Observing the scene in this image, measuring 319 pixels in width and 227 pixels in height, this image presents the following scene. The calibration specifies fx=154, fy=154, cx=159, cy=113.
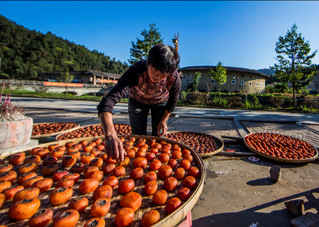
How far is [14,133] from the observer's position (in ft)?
8.64

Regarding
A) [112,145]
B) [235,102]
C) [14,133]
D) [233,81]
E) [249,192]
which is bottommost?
[249,192]

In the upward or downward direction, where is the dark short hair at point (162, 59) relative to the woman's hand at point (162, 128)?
upward

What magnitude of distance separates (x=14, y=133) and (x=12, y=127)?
11cm

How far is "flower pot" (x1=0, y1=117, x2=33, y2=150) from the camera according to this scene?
2516 mm

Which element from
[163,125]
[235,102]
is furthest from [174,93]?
[235,102]

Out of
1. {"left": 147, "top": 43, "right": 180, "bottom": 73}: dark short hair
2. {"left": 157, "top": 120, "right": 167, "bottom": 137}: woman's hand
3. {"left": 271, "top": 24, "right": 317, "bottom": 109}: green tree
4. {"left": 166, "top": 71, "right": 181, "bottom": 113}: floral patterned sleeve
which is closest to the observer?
{"left": 147, "top": 43, "right": 180, "bottom": 73}: dark short hair

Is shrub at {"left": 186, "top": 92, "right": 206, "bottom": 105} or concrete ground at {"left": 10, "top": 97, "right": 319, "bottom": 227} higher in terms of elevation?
shrub at {"left": 186, "top": 92, "right": 206, "bottom": 105}

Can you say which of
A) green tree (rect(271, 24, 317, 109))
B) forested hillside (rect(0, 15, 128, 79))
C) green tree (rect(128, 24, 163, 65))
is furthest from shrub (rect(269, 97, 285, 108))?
forested hillside (rect(0, 15, 128, 79))

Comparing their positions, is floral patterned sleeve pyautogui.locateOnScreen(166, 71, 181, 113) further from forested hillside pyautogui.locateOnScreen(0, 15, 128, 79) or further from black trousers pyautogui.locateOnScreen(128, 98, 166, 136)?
forested hillside pyautogui.locateOnScreen(0, 15, 128, 79)

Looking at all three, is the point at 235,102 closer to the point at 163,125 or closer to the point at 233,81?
the point at 163,125

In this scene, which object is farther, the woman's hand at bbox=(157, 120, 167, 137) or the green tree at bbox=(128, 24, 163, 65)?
the green tree at bbox=(128, 24, 163, 65)

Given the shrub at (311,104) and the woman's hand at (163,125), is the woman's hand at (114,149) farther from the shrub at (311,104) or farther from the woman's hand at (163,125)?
the shrub at (311,104)

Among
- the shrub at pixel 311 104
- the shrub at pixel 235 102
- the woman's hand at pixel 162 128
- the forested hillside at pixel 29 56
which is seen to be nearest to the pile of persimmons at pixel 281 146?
the woman's hand at pixel 162 128

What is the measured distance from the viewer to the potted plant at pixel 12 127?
8.29 ft
